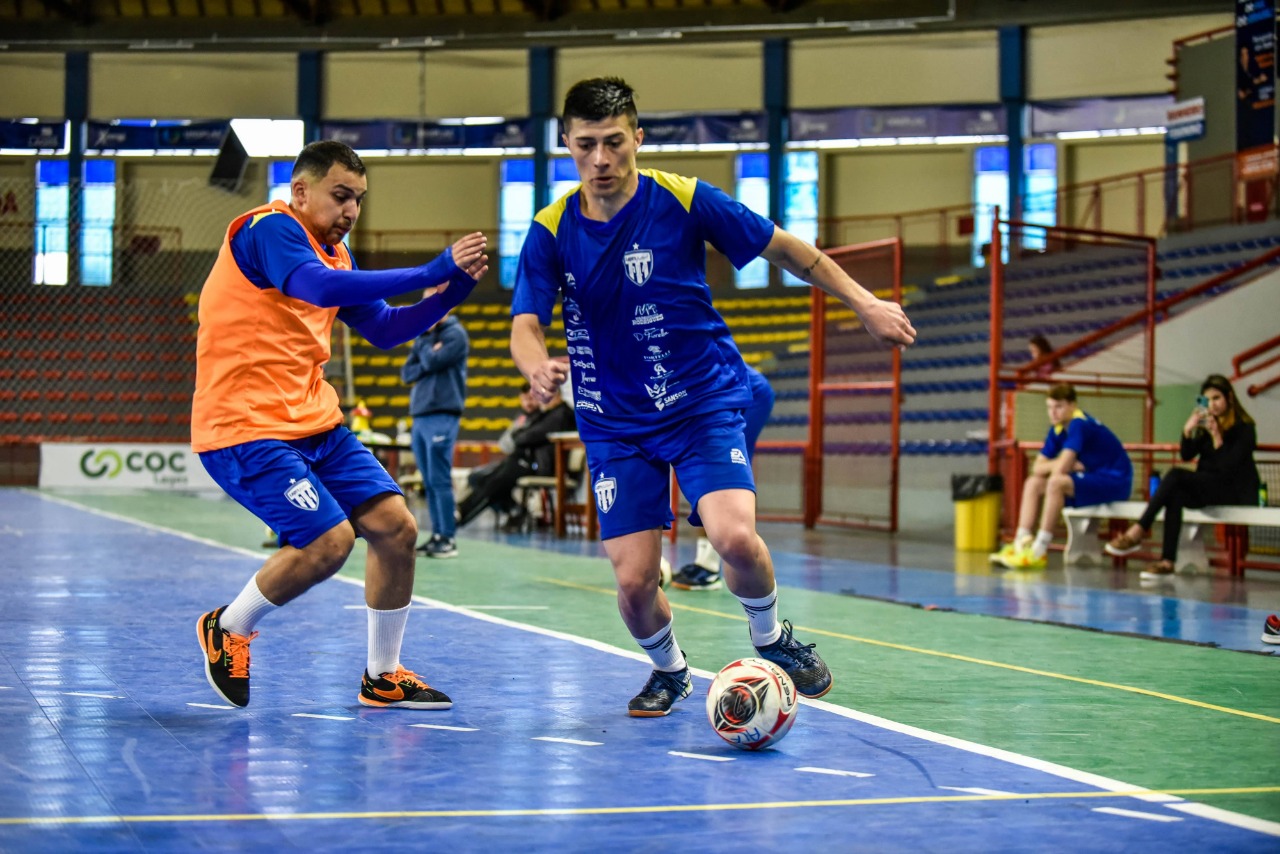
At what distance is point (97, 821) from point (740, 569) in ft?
6.37

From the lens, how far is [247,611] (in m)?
4.30

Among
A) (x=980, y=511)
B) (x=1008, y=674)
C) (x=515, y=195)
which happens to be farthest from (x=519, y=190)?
(x=1008, y=674)

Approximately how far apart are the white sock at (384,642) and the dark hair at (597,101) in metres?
1.62

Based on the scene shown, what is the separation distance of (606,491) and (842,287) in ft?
3.00

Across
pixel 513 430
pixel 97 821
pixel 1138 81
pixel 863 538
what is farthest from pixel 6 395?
pixel 97 821

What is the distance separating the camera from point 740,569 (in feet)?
13.7

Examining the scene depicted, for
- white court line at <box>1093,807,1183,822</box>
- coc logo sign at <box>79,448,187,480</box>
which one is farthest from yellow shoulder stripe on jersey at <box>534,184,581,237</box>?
coc logo sign at <box>79,448,187,480</box>

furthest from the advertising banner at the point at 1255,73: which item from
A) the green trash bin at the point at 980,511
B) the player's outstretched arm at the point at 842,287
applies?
the player's outstretched arm at the point at 842,287

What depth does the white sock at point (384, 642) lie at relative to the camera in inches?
173

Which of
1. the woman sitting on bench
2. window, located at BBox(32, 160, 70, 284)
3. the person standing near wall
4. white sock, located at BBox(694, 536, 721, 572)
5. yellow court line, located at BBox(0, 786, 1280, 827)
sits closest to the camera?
yellow court line, located at BBox(0, 786, 1280, 827)

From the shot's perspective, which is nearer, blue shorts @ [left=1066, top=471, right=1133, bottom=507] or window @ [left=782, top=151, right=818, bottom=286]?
blue shorts @ [left=1066, top=471, right=1133, bottom=507]

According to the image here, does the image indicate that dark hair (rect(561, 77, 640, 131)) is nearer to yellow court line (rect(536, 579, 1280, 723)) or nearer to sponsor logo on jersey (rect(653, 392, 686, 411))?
sponsor logo on jersey (rect(653, 392, 686, 411))

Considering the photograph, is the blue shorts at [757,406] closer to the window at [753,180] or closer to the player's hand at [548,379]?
the player's hand at [548,379]

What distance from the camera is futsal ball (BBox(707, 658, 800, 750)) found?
12.2ft
